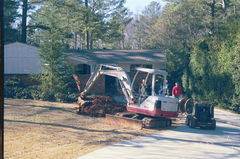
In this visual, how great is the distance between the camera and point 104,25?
6094 centimetres

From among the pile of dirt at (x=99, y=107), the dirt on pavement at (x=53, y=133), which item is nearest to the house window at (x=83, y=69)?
the dirt on pavement at (x=53, y=133)

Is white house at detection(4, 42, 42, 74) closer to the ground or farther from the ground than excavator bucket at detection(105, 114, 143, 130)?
farther from the ground

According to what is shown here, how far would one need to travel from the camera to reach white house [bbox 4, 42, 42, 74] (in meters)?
44.5

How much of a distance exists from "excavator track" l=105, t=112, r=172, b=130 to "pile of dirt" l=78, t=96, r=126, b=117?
2.65 m

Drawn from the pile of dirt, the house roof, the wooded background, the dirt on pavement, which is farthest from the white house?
the pile of dirt

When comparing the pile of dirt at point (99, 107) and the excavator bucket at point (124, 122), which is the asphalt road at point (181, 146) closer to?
the excavator bucket at point (124, 122)

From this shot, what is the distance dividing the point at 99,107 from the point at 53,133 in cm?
719

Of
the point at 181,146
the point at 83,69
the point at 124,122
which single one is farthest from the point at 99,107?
the point at 83,69

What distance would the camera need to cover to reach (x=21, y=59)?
1769 inches

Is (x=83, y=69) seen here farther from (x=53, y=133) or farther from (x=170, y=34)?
(x=170, y=34)

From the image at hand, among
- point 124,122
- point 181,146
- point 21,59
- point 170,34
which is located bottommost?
point 181,146

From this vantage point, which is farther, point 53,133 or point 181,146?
point 53,133

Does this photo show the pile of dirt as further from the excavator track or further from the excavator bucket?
the excavator track

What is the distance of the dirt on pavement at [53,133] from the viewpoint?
18984 millimetres
